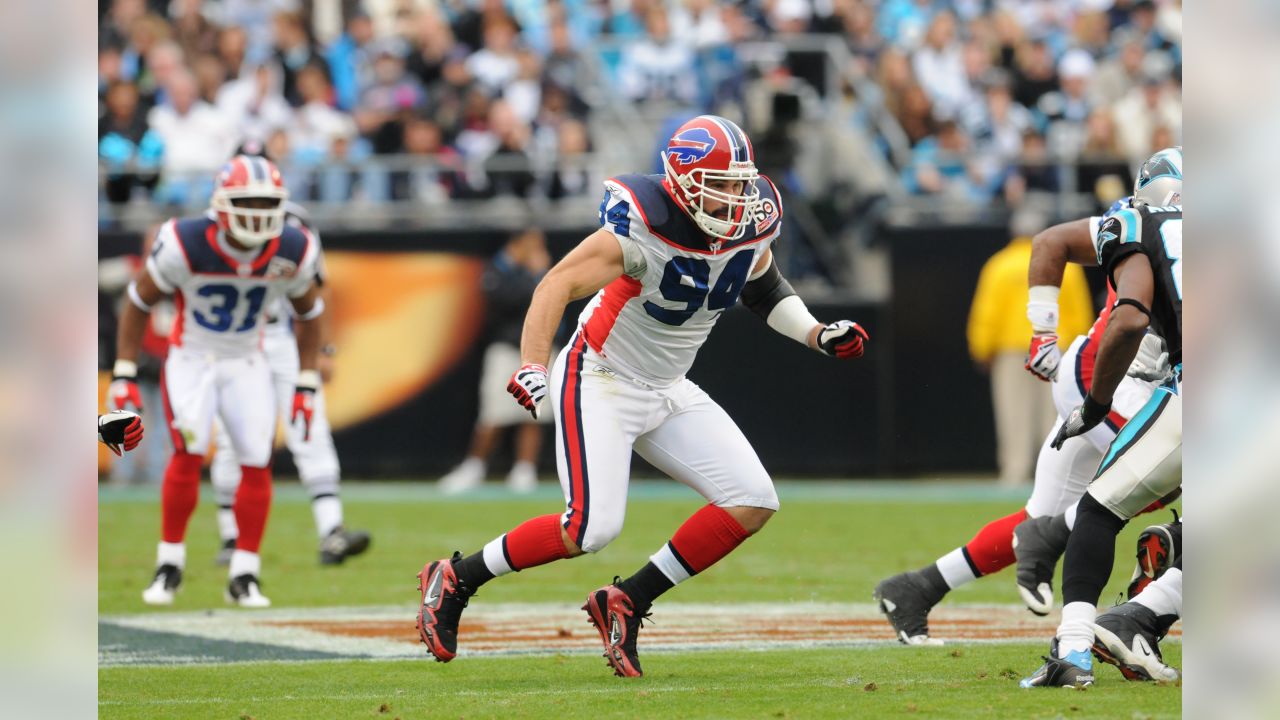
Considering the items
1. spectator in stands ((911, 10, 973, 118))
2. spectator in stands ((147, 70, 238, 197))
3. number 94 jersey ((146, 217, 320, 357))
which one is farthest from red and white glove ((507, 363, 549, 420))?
spectator in stands ((911, 10, 973, 118))

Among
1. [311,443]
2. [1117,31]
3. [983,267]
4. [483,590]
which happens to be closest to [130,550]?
[311,443]

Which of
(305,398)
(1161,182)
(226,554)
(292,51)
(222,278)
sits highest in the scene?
(292,51)

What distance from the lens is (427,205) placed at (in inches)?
629

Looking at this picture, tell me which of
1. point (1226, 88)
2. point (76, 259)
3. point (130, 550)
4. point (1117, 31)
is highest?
point (1117, 31)

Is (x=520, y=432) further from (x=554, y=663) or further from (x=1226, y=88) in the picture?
(x=1226, y=88)

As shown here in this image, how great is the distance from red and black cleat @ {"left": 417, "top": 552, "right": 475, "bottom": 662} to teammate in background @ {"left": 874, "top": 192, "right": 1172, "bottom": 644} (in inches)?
65.6

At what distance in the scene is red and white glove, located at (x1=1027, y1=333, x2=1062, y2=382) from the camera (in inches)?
250

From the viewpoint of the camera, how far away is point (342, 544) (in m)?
9.83

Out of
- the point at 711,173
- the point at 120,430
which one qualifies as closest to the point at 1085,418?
the point at 711,173

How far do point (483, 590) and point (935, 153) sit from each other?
28.1ft

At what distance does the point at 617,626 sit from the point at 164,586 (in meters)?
3.31

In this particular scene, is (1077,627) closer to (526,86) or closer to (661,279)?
(661,279)

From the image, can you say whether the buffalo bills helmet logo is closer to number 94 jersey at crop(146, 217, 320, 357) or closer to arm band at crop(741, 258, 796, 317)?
arm band at crop(741, 258, 796, 317)

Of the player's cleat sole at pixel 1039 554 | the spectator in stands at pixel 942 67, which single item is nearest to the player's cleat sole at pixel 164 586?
the player's cleat sole at pixel 1039 554
